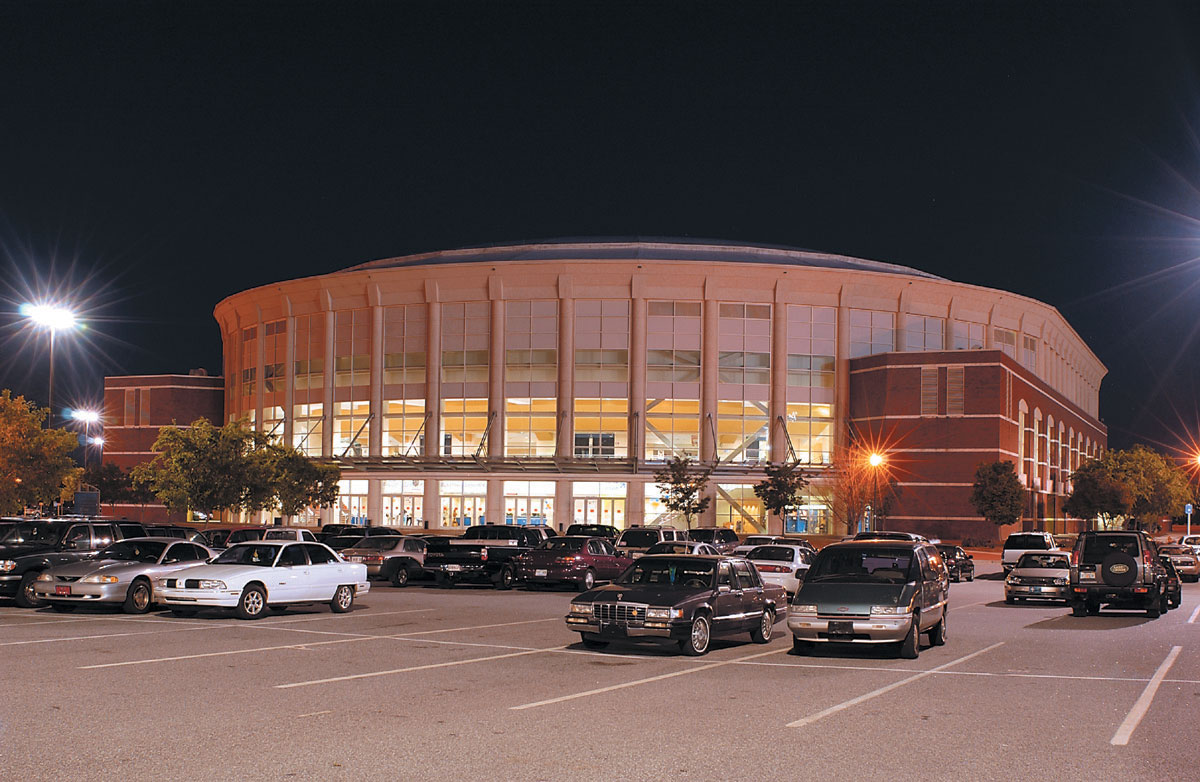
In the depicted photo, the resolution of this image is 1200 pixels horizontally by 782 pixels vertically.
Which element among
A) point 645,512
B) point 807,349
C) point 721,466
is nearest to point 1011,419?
point 807,349

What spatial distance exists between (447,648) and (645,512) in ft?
192

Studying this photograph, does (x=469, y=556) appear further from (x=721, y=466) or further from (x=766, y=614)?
(x=721, y=466)

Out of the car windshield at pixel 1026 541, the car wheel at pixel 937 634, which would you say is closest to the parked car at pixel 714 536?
the car windshield at pixel 1026 541

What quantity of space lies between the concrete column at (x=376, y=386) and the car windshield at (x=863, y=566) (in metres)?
65.4

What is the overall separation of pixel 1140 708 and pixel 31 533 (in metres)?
24.8

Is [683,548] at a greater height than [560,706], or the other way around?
[683,548]

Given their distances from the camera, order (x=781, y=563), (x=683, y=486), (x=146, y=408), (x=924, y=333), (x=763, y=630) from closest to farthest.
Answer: (x=763, y=630), (x=781, y=563), (x=683, y=486), (x=924, y=333), (x=146, y=408)

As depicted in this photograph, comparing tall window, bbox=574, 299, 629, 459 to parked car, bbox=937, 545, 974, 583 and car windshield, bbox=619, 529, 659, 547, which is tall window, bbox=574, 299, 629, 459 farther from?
car windshield, bbox=619, 529, 659, 547

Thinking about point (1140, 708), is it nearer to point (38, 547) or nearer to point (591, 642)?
point (591, 642)

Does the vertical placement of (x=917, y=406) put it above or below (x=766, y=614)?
above

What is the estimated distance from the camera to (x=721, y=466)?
7481 centimetres

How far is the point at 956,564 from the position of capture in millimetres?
42469

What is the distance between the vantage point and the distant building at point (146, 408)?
316 ft

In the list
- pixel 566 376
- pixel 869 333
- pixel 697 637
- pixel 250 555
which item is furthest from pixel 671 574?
pixel 869 333
